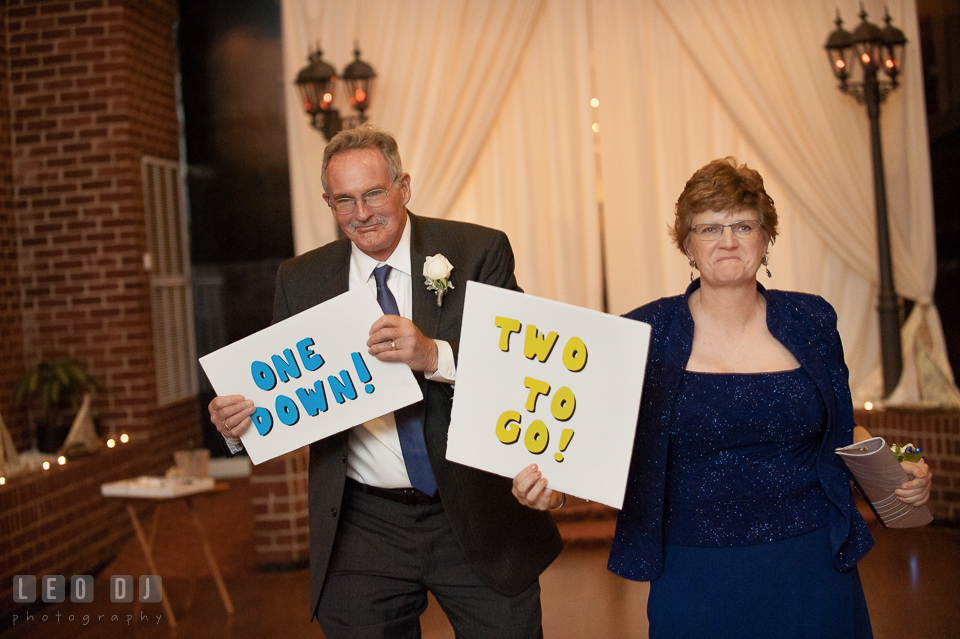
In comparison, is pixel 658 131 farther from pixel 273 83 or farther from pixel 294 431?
pixel 294 431

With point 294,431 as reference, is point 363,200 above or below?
above

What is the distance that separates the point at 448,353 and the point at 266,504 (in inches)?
122

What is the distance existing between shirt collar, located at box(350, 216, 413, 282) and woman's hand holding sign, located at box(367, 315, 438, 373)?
0.86 feet

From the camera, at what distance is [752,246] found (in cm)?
197

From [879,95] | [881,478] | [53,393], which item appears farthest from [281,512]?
[879,95]

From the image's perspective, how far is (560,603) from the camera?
4082 mm

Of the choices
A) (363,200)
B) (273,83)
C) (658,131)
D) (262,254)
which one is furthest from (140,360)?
(363,200)

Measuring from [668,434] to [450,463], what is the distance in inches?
21.2

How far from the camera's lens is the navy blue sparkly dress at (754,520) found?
195 centimetres

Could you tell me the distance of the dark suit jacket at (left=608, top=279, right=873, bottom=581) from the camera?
1962mm

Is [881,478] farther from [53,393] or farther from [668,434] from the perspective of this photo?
[53,393]

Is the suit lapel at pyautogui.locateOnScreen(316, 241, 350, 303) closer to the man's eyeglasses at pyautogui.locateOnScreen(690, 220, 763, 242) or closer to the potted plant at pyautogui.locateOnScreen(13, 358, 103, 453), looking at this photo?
the man's eyeglasses at pyautogui.locateOnScreen(690, 220, 763, 242)

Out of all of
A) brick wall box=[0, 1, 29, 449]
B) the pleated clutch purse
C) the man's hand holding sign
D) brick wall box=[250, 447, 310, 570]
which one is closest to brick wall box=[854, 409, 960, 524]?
the pleated clutch purse

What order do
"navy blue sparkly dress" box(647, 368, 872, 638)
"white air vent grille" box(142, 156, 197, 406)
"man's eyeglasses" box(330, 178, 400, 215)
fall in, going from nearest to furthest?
"navy blue sparkly dress" box(647, 368, 872, 638)
"man's eyeglasses" box(330, 178, 400, 215)
"white air vent grille" box(142, 156, 197, 406)
